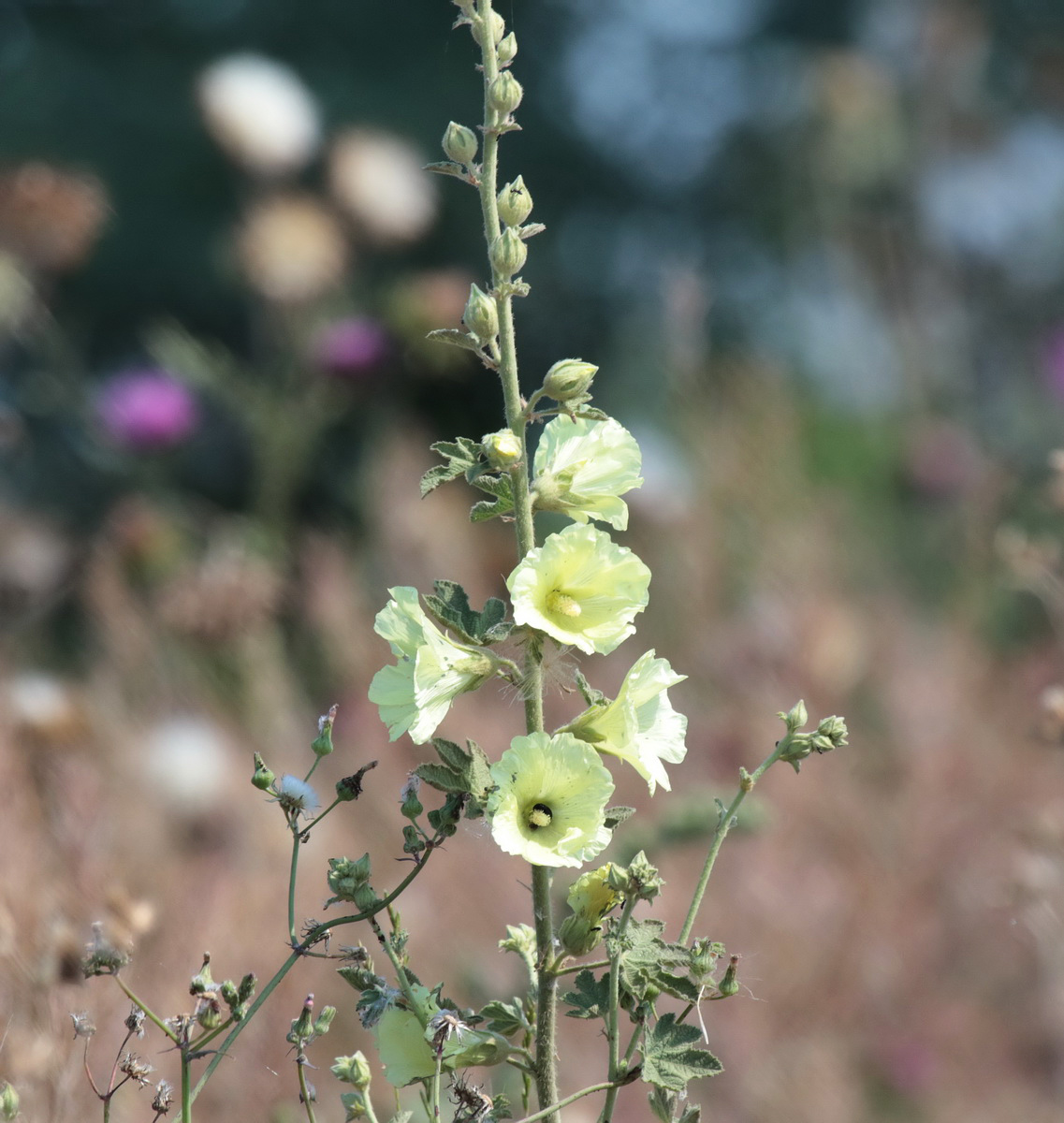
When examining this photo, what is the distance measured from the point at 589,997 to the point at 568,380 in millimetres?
293

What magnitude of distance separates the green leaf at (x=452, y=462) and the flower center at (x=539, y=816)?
15cm

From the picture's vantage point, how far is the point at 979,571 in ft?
9.38

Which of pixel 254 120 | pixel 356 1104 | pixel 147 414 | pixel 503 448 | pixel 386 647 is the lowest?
pixel 356 1104

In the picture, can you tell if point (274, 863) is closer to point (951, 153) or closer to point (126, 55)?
point (126, 55)

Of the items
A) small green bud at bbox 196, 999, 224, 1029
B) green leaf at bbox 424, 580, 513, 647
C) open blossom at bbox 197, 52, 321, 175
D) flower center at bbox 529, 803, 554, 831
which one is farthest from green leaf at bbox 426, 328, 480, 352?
open blossom at bbox 197, 52, 321, 175

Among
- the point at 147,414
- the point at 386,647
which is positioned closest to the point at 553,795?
the point at 386,647

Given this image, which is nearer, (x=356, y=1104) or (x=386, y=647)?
(x=356, y=1104)

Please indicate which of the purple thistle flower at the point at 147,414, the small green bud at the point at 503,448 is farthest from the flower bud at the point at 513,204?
the purple thistle flower at the point at 147,414

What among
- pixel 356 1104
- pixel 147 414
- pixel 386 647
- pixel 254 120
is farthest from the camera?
pixel 254 120

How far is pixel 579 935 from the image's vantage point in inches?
22.8

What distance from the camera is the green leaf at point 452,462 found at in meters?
0.57

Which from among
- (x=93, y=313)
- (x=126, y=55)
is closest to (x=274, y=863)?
(x=93, y=313)

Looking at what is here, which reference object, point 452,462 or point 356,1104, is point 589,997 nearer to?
point 356,1104

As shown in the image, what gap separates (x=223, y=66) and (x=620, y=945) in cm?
301
